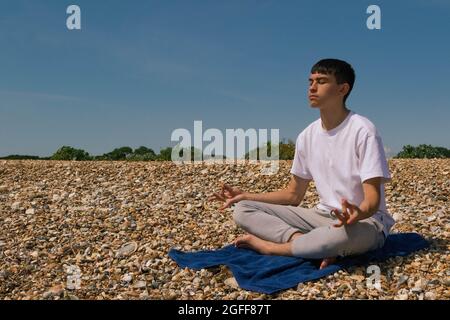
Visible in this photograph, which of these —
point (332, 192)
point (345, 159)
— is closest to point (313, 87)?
point (345, 159)

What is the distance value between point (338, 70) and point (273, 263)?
180cm

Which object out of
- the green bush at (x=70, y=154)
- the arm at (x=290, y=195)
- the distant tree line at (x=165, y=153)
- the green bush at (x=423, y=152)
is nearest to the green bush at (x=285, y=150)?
the distant tree line at (x=165, y=153)

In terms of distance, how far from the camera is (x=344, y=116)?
502cm

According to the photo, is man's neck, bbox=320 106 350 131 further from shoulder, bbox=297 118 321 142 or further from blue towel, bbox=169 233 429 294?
blue towel, bbox=169 233 429 294

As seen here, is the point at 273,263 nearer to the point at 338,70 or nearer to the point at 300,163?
the point at 300,163

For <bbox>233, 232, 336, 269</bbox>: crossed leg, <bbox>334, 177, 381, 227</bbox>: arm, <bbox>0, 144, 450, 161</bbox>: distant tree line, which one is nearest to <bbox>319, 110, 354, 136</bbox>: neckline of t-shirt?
<bbox>334, 177, 381, 227</bbox>: arm

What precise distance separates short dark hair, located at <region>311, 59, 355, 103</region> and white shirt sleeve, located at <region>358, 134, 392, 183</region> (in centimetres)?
52

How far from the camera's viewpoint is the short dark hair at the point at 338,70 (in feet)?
16.1

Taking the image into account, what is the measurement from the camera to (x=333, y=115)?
16.4 feet

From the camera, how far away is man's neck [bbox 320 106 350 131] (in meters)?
4.99

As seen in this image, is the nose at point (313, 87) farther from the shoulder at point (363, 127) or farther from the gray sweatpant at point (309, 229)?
the gray sweatpant at point (309, 229)

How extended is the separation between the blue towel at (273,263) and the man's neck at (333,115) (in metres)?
1.23
